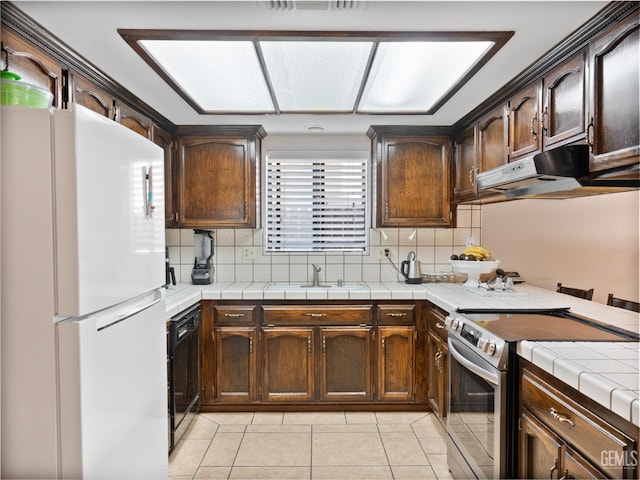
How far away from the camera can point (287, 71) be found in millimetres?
2035

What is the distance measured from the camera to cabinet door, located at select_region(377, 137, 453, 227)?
Answer: 126 inches

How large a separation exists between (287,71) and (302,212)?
5.34ft

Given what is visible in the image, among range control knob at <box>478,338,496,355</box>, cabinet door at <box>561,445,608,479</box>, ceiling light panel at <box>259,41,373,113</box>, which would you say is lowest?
cabinet door at <box>561,445,608,479</box>

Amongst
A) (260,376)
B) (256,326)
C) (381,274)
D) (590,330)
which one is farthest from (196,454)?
(590,330)

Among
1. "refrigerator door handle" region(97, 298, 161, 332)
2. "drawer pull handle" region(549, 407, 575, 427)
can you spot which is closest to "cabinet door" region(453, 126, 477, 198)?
"drawer pull handle" region(549, 407, 575, 427)

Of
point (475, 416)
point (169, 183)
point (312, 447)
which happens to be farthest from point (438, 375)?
point (169, 183)

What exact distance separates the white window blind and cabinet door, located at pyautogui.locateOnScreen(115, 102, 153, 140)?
3.64 feet

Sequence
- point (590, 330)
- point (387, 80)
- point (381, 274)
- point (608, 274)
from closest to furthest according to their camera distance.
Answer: point (590, 330) → point (387, 80) → point (608, 274) → point (381, 274)

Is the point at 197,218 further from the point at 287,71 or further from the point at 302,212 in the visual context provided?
Answer: the point at 287,71

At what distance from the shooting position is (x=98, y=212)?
1122 mm

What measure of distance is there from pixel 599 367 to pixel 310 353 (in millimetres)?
1937

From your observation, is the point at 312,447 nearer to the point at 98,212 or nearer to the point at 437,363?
the point at 437,363

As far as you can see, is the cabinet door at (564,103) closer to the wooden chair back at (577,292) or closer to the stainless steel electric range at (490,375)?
the stainless steel electric range at (490,375)

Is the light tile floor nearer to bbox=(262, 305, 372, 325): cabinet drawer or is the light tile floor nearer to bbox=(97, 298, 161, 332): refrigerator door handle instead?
bbox=(262, 305, 372, 325): cabinet drawer
